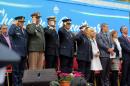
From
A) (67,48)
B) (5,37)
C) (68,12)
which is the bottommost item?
(67,48)

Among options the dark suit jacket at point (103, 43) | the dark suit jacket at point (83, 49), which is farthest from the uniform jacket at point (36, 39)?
the dark suit jacket at point (103, 43)

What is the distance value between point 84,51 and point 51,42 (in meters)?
0.99

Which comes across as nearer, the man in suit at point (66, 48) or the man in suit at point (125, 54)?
the man in suit at point (66, 48)

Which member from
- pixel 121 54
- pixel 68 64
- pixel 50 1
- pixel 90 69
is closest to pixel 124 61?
pixel 121 54

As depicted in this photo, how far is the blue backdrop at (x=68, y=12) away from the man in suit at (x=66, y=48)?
73 centimetres

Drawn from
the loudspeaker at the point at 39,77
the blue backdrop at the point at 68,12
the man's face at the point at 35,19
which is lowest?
the loudspeaker at the point at 39,77

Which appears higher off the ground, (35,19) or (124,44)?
(35,19)

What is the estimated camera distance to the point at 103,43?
33.3 feet

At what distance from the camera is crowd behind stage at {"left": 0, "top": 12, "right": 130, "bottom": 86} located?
29.1 ft

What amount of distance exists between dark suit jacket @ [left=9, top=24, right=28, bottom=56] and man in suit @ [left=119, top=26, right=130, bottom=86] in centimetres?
304

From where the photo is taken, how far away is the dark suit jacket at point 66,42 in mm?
9422

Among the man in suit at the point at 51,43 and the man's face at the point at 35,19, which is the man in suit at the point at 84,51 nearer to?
the man in suit at the point at 51,43

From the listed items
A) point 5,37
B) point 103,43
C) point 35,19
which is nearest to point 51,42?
point 35,19

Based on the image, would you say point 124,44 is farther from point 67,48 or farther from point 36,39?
point 36,39
